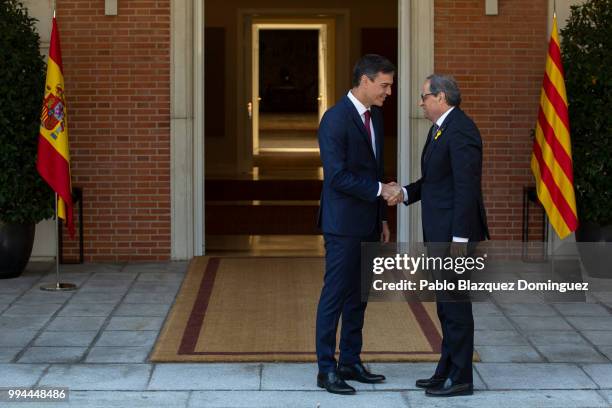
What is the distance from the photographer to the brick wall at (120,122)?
9742 millimetres

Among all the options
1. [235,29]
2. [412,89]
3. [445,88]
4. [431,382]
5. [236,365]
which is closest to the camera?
[445,88]

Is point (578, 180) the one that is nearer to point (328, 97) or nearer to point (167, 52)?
point (167, 52)

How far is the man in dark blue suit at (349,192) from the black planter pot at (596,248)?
365 centimetres

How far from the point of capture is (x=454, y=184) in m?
5.52

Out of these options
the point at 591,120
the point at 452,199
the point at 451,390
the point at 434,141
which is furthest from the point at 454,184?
the point at 591,120

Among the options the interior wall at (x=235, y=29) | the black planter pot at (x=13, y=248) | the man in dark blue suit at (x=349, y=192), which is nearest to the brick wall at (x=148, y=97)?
the black planter pot at (x=13, y=248)

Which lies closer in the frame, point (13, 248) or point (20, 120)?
point (20, 120)

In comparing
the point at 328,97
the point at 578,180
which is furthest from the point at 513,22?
the point at 328,97

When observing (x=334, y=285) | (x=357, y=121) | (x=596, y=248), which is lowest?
(x=596, y=248)

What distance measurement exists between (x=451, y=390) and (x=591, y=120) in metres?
3.82

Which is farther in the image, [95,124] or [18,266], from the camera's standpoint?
[95,124]

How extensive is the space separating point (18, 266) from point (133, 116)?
1.59 m

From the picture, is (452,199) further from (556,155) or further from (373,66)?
(556,155)

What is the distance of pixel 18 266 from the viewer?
9.09 metres
